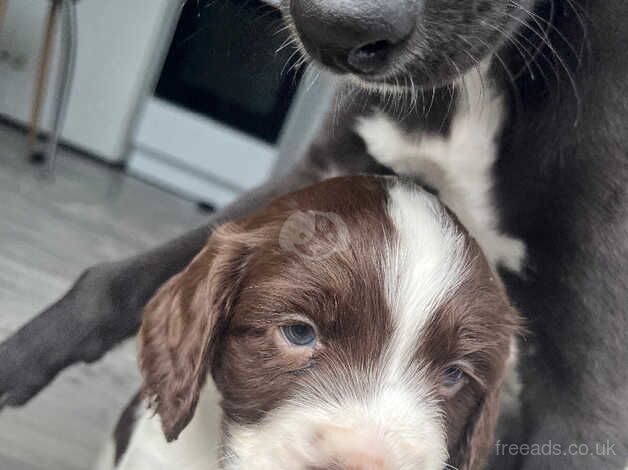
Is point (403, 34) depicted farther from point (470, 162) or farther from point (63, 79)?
point (63, 79)

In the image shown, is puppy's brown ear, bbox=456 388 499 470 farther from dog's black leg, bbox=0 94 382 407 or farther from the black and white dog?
dog's black leg, bbox=0 94 382 407

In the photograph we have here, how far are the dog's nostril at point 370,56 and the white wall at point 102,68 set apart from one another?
3.01ft

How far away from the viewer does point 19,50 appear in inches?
65.0

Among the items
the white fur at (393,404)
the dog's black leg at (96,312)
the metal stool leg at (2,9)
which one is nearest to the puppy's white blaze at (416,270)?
the white fur at (393,404)

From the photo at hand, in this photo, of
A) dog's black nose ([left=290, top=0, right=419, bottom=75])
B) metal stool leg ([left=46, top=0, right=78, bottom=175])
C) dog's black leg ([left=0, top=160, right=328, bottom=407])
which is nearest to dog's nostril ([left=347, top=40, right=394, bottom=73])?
dog's black nose ([left=290, top=0, right=419, bottom=75])

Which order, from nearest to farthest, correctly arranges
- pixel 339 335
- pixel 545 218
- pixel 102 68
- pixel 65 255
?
pixel 339 335
pixel 545 218
pixel 65 255
pixel 102 68

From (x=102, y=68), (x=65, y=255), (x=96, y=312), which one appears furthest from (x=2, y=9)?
(x=102, y=68)

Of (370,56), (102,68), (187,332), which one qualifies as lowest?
(102,68)

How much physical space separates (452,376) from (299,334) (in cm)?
16

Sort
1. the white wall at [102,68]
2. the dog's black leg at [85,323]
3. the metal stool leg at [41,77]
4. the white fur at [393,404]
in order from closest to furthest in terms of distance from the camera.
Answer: the white fur at [393,404] → the dog's black leg at [85,323] → the metal stool leg at [41,77] → the white wall at [102,68]

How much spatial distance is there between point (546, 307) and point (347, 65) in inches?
16.0

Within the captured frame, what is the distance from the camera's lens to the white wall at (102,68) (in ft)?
5.53

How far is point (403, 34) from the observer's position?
0.62 meters

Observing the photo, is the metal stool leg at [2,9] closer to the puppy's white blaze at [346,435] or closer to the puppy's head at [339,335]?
the puppy's head at [339,335]
